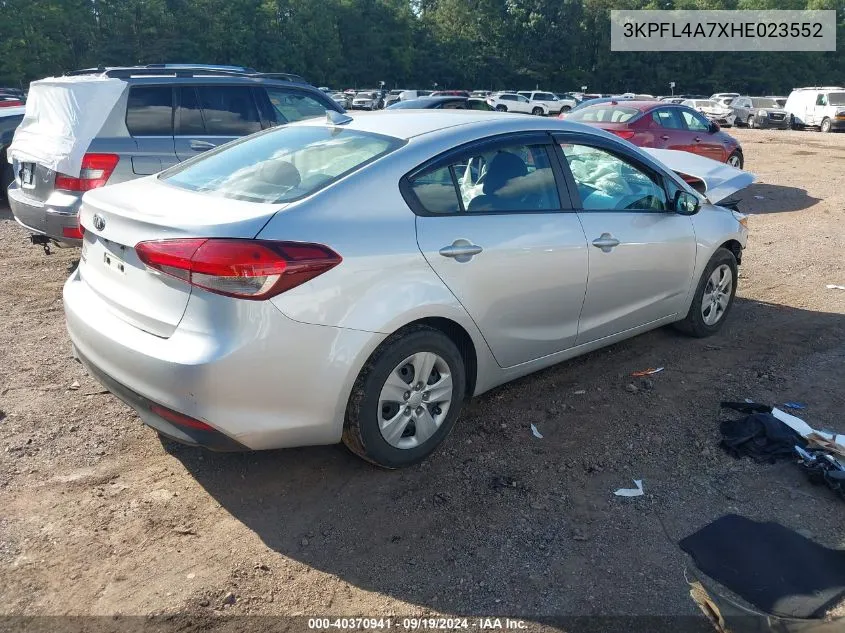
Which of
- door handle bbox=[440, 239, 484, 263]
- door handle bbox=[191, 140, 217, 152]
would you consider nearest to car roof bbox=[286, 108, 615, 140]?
door handle bbox=[440, 239, 484, 263]

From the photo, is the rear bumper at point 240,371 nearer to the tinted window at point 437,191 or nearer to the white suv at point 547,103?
the tinted window at point 437,191

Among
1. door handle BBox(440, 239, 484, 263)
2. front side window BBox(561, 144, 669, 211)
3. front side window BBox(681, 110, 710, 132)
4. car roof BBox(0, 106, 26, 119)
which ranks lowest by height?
door handle BBox(440, 239, 484, 263)

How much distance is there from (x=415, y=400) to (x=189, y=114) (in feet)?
16.3

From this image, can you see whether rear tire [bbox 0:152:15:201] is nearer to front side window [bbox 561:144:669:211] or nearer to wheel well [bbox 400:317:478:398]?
front side window [bbox 561:144:669:211]

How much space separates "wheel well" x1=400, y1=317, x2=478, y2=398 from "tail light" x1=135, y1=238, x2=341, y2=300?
27.4 inches

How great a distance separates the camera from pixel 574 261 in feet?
13.6

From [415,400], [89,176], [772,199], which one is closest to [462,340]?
[415,400]

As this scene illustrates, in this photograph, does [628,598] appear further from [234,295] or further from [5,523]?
[5,523]

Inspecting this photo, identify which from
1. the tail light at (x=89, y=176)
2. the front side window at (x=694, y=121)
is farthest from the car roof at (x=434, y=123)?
the front side window at (x=694, y=121)

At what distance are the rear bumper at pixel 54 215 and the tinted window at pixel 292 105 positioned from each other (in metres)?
2.51

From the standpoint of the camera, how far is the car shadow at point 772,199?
11.6 metres

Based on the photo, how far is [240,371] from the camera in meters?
2.94

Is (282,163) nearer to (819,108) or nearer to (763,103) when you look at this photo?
(819,108)

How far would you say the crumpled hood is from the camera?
7633 millimetres
